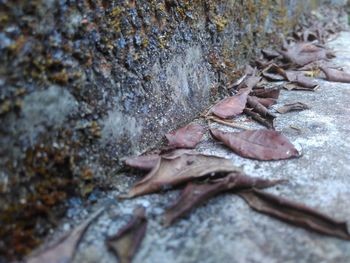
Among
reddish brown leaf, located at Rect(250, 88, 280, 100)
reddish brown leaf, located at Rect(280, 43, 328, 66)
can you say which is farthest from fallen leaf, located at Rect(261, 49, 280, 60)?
reddish brown leaf, located at Rect(250, 88, 280, 100)

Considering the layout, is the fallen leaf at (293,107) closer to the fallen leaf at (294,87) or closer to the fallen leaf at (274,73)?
the fallen leaf at (294,87)

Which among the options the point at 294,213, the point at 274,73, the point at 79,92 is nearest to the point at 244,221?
the point at 294,213

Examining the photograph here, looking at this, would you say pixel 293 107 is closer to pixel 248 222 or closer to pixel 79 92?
pixel 248 222

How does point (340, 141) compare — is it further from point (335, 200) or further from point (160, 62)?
point (160, 62)

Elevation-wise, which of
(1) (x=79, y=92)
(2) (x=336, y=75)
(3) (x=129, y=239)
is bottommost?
(2) (x=336, y=75)

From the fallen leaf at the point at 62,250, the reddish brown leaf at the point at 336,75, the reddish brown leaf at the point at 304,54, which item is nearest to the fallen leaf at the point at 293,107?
the reddish brown leaf at the point at 336,75

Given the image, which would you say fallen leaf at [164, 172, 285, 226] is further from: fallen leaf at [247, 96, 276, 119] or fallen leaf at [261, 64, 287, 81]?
fallen leaf at [261, 64, 287, 81]

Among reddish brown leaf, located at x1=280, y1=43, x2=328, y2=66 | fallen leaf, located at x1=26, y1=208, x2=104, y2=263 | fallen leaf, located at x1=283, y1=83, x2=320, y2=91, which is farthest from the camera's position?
reddish brown leaf, located at x1=280, y1=43, x2=328, y2=66
